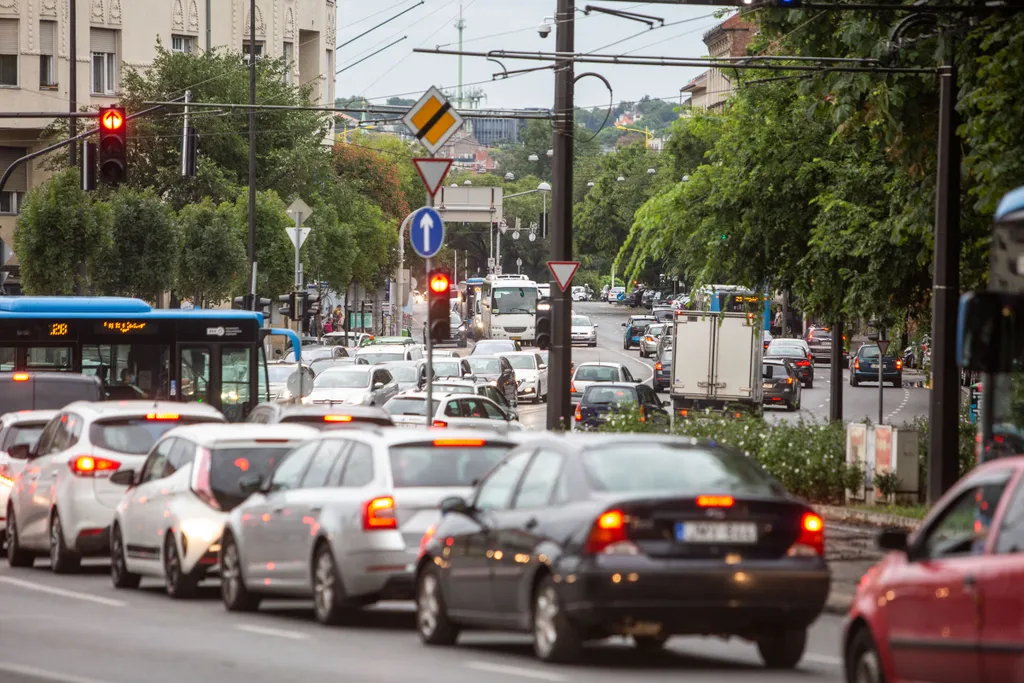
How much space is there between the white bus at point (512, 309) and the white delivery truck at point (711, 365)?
43.3 metres

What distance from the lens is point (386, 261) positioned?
89875mm

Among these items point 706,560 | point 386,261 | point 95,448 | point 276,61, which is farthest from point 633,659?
point 386,261

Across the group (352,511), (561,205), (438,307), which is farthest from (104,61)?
(352,511)

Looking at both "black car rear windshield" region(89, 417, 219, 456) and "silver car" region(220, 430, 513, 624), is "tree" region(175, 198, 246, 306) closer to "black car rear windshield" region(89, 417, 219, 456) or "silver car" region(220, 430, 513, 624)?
"black car rear windshield" region(89, 417, 219, 456)

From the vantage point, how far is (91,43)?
231 ft

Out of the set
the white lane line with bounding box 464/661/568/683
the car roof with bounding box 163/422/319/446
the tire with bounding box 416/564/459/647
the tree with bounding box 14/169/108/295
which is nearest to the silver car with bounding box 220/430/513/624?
the tire with bounding box 416/564/459/647

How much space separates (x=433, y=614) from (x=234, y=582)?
10.1 feet

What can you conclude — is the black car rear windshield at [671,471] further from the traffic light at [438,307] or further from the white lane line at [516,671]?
the traffic light at [438,307]

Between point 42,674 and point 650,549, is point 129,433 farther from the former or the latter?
point 650,549

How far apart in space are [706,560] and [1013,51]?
391 inches

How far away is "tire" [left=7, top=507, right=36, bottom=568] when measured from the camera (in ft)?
68.1

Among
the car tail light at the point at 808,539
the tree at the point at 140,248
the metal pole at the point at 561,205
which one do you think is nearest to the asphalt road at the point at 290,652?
the car tail light at the point at 808,539

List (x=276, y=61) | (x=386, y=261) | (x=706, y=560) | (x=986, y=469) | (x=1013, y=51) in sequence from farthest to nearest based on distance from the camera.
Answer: (x=386, y=261) < (x=276, y=61) < (x=1013, y=51) < (x=706, y=560) < (x=986, y=469)

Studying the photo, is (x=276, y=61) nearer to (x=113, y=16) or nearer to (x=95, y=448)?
(x=113, y=16)
